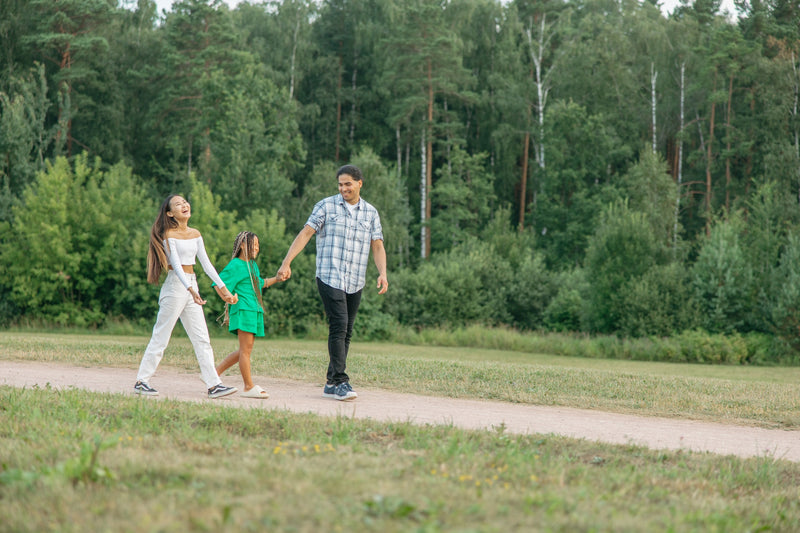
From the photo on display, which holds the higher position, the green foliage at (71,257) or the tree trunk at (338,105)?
the tree trunk at (338,105)

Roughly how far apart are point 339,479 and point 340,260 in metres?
4.23

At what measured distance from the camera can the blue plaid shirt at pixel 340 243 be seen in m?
8.85

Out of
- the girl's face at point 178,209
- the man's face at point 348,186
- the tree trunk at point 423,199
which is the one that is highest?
the tree trunk at point 423,199

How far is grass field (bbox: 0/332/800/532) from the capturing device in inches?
168

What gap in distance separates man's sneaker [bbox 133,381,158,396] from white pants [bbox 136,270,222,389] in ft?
0.18

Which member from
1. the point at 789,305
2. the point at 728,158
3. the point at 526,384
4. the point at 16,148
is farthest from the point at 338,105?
the point at 526,384

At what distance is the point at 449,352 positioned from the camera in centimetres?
2359

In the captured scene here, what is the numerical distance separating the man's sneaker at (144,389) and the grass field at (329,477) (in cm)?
76

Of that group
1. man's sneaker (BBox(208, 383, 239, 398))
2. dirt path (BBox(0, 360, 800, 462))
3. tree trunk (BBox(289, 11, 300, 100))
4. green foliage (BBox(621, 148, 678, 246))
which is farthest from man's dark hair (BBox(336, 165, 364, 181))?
tree trunk (BBox(289, 11, 300, 100))

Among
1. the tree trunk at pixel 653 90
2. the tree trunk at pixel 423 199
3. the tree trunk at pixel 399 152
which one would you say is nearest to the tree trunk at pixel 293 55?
the tree trunk at pixel 399 152

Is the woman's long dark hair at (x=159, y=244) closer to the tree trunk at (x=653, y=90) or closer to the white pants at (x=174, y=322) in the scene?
the white pants at (x=174, y=322)

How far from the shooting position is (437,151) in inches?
2222

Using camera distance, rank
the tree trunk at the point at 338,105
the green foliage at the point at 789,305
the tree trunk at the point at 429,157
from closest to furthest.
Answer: the green foliage at the point at 789,305, the tree trunk at the point at 429,157, the tree trunk at the point at 338,105

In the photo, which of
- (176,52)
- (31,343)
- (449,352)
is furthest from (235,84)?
(31,343)
